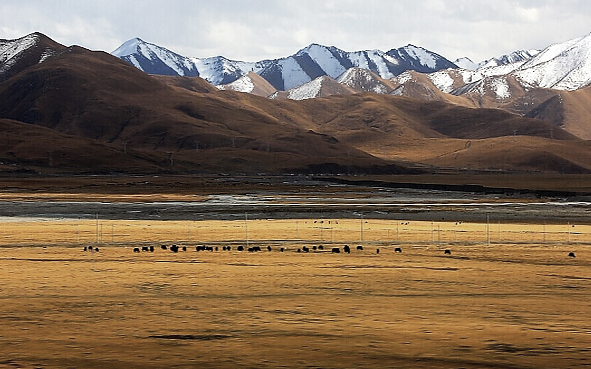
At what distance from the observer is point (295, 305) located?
2517 centimetres

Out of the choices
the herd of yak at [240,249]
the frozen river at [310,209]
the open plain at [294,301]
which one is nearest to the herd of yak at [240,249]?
the herd of yak at [240,249]

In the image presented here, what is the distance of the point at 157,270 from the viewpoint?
33.4m

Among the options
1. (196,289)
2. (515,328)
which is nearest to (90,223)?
(196,289)

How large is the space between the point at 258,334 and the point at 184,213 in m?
50.7

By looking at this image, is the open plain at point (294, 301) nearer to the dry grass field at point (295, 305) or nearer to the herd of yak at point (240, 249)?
the dry grass field at point (295, 305)

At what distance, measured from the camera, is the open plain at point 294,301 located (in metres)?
18.7

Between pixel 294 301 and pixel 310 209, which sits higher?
pixel 310 209

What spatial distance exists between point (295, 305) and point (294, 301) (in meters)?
0.72

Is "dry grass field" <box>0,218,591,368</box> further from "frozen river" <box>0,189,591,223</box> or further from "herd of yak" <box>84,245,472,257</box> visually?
"frozen river" <box>0,189,591,223</box>

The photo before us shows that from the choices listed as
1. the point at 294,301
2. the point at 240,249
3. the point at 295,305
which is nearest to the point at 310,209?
the point at 240,249

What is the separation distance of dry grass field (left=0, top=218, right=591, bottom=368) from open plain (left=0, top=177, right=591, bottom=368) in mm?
62

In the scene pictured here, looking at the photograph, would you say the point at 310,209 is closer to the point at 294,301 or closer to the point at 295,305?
the point at 294,301

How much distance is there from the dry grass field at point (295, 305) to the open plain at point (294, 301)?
0.06m

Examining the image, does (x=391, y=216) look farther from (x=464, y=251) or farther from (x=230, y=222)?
(x=464, y=251)
